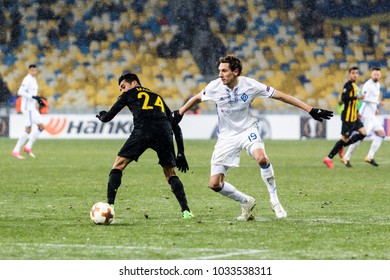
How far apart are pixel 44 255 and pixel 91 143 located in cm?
2569

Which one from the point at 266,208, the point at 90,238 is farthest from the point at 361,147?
the point at 90,238

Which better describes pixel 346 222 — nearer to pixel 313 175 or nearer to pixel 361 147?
pixel 313 175

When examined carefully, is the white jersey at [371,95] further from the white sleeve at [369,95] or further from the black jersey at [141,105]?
the black jersey at [141,105]

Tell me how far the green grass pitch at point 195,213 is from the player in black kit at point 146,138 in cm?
43

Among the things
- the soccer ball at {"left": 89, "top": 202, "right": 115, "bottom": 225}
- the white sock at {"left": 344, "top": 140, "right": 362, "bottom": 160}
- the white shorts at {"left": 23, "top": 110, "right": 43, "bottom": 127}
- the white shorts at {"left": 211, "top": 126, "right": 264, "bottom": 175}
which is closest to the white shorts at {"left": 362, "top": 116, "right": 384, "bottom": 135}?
the white sock at {"left": 344, "top": 140, "right": 362, "bottom": 160}

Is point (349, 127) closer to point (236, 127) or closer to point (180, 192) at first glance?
point (236, 127)

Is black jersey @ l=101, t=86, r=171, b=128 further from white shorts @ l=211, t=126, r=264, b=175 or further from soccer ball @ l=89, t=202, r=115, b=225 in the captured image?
soccer ball @ l=89, t=202, r=115, b=225

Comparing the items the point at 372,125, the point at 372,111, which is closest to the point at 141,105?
the point at 372,125

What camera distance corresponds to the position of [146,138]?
11375mm

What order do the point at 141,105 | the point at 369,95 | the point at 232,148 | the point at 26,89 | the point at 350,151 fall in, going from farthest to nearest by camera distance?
1. the point at 26,89
2. the point at 369,95
3. the point at 350,151
4. the point at 141,105
5. the point at 232,148

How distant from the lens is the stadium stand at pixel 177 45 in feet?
133

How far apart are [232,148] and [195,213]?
126cm

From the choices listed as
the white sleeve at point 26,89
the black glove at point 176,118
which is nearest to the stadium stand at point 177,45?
the white sleeve at point 26,89

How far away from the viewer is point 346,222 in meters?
10.9
